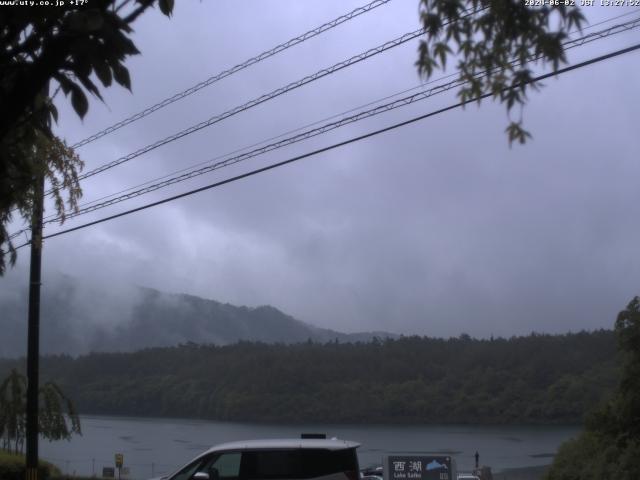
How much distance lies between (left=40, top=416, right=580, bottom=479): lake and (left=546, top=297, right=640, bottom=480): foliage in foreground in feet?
43.7

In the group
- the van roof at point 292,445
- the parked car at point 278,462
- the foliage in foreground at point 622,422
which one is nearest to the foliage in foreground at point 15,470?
the parked car at point 278,462

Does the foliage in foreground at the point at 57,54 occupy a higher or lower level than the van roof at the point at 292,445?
higher


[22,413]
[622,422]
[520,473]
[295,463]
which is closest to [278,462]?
[295,463]

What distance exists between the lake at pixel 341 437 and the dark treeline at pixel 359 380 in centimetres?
92

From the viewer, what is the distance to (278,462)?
542 inches

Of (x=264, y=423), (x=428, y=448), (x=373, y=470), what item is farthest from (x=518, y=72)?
(x=264, y=423)

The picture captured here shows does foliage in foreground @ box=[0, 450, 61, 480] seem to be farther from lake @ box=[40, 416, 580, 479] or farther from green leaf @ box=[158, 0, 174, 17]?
green leaf @ box=[158, 0, 174, 17]

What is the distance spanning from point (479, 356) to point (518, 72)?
3323 cm

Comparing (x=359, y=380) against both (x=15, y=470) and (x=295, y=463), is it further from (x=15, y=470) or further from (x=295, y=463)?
(x=295, y=463)

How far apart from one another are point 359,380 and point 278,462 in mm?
28336

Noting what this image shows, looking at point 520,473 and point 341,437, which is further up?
point 341,437

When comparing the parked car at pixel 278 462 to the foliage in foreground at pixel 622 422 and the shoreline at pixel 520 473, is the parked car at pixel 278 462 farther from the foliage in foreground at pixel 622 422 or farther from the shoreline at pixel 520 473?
the shoreline at pixel 520 473

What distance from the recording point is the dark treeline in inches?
1177

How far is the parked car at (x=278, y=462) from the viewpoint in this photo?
1355cm
